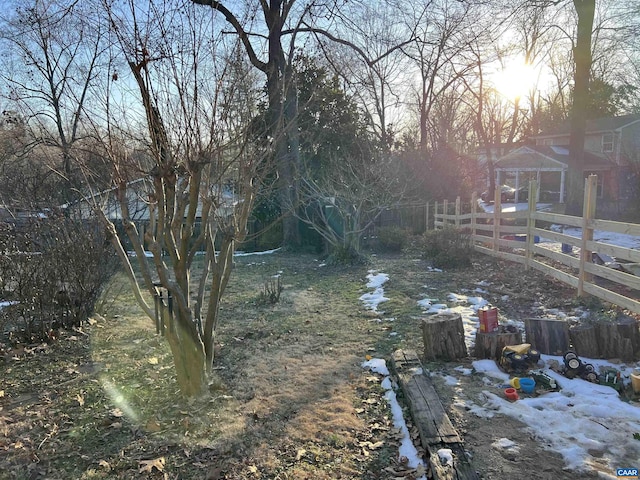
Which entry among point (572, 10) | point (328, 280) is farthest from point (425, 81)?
point (328, 280)

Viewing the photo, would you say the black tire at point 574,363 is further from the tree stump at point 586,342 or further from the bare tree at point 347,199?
the bare tree at point 347,199

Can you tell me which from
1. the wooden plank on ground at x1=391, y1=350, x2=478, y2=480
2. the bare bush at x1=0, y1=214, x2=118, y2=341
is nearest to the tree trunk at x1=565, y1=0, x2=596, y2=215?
the wooden plank on ground at x1=391, y1=350, x2=478, y2=480

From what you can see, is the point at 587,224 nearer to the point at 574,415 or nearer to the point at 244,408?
the point at 574,415

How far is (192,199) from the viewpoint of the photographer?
10.4ft

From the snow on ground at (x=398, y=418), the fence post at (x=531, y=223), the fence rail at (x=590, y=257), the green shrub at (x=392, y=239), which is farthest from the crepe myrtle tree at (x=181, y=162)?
the green shrub at (x=392, y=239)

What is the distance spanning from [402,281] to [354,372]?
459 cm

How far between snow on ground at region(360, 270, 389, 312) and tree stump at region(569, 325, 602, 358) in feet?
9.37

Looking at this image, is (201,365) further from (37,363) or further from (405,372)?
(37,363)

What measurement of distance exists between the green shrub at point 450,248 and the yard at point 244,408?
3488 mm

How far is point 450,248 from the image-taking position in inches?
400

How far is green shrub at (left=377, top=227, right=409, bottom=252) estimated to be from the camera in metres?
13.5

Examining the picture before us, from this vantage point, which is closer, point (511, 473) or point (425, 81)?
point (511, 473)

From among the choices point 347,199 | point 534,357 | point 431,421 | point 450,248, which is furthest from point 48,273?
point 450,248

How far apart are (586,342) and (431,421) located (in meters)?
2.21
